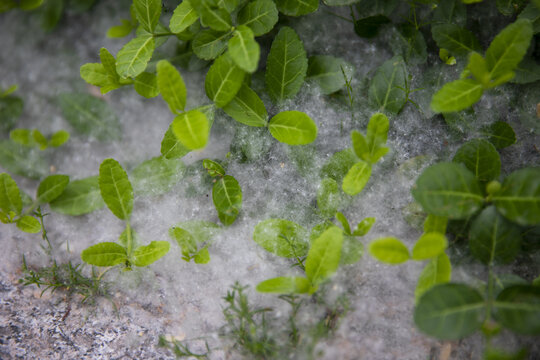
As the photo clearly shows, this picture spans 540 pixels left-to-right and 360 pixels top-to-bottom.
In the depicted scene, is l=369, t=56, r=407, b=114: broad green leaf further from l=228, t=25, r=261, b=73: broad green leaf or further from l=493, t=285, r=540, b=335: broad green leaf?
l=493, t=285, r=540, b=335: broad green leaf

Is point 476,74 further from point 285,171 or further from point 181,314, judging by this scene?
point 181,314

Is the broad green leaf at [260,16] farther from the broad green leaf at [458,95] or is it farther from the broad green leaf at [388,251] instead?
the broad green leaf at [388,251]

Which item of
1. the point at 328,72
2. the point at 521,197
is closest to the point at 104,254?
the point at 328,72

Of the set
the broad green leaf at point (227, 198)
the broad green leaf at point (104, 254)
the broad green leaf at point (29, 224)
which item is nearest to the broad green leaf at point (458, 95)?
the broad green leaf at point (227, 198)

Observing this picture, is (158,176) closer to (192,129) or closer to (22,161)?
(192,129)

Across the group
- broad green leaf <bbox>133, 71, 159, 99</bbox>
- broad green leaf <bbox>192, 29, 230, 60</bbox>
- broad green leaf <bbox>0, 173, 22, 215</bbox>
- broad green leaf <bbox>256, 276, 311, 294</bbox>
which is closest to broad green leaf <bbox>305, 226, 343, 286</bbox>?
broad green leaf <bbox>256, 276, 311, 294</bbox>

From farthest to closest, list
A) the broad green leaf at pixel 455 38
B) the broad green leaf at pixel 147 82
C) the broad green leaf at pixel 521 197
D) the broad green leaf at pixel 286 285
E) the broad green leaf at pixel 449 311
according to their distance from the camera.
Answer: the broad green leaf at pixel 147 82 → the broad green leaf at pixel 455 38 → the broad green leaf at pixel 286 285 → the broad green leaf at pixel 521 197 → the broad green leaf at pixel 449 311

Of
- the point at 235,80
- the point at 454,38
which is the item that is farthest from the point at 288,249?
the point at 454,38
